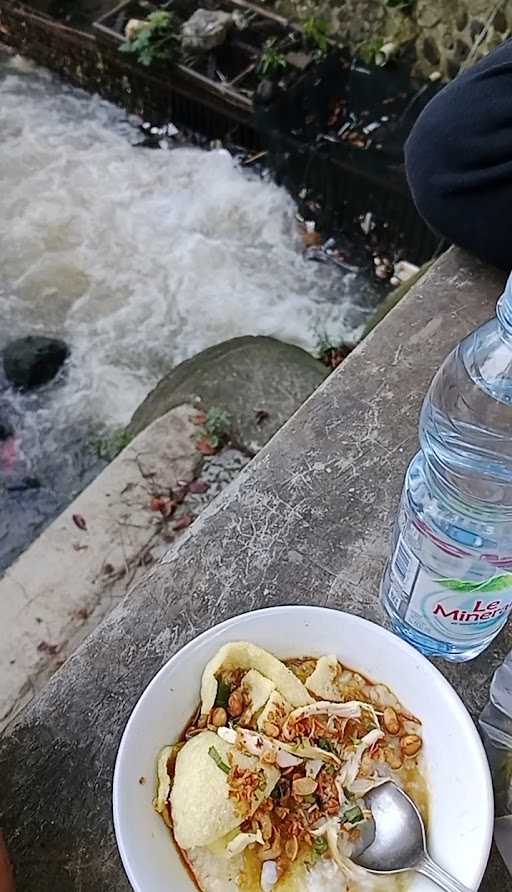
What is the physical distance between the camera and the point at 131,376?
9.46 feet

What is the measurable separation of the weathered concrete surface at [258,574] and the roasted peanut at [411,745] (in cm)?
16

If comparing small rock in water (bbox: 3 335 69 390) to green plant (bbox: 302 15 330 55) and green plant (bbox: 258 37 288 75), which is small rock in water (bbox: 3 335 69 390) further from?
green plant (bbox: 302 15 330 55)

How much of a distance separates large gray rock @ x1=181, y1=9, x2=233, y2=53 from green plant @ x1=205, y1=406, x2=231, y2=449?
196 cm

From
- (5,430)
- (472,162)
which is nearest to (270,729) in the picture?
(472,162)

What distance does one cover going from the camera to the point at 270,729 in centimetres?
81

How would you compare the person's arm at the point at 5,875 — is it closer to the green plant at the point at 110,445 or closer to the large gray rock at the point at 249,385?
the large gray rock at the point at 249,385

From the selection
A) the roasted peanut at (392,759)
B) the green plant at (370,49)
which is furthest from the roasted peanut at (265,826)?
the green plant at (370,49)

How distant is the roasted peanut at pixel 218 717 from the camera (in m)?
0.84

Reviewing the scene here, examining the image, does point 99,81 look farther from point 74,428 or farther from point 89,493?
point 89,493

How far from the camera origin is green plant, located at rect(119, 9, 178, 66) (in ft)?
10.9

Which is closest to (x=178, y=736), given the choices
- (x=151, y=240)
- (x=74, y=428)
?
(x=74, y=428)

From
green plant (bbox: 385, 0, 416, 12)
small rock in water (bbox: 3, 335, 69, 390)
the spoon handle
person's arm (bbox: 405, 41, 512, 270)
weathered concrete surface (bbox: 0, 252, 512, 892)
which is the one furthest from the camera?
green plant (bbox: 385, 0, 416, 12)

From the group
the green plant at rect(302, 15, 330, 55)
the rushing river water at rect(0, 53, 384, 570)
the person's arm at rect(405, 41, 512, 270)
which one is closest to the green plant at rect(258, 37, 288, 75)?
the green plant at rect(302, 15, 330, 55)

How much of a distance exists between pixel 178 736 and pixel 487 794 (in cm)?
29
